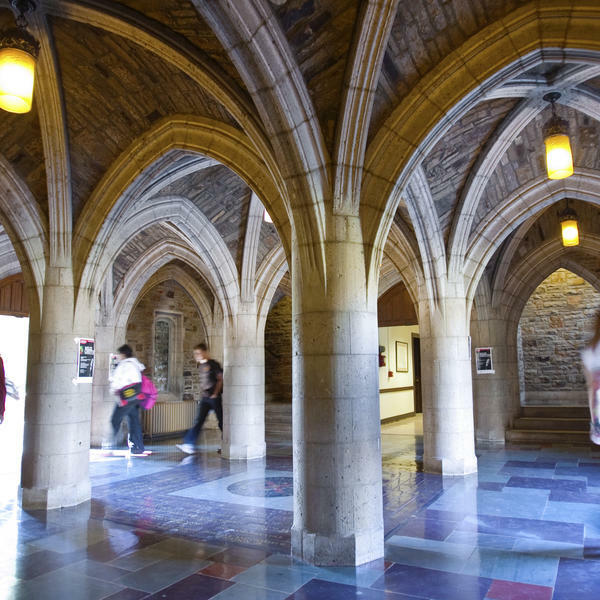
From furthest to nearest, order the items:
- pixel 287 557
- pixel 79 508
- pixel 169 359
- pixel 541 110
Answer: pixel 169 359
pixel 541 110
pixel 79 508
pixel 287 557

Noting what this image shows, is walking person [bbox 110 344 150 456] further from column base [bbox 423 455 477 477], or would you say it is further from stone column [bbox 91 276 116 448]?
column base [bbox 423 455 477 477]

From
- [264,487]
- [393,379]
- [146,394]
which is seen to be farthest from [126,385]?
[393,379]

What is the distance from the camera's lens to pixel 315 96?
402 cm

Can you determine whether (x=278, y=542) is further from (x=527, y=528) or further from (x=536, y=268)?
(x=536, y=268)

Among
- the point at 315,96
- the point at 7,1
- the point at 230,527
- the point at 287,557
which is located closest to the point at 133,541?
the point at 230,527

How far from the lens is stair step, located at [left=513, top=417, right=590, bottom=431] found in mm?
10453

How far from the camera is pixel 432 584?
319cm

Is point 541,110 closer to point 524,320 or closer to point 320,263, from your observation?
point 320,263

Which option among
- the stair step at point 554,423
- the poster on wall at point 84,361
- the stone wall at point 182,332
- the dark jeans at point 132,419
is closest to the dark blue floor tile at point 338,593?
the poster on wall at point 84,361

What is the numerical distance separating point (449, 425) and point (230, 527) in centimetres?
376

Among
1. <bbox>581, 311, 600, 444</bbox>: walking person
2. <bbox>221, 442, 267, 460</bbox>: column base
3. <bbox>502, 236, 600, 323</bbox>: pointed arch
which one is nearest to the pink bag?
<bbox>221, 442, 267, 460</bbox>: column base

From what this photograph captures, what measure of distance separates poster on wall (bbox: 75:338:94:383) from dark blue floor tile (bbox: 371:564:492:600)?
155 inches

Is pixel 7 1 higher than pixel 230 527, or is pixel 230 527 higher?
pixel 7 1

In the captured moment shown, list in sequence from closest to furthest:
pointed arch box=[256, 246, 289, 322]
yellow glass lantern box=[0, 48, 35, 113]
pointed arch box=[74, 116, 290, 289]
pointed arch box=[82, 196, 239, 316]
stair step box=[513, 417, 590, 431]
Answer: yellow glass lantern box=[0, 48, 35, 113] → pointed arch box=[74, 116, 290, 289] → pointed arch box=[82, 196, 239, 316] → pointed arch box=[256, 246, 289, 322] → stair step box=[513, 417, 590, 431]
